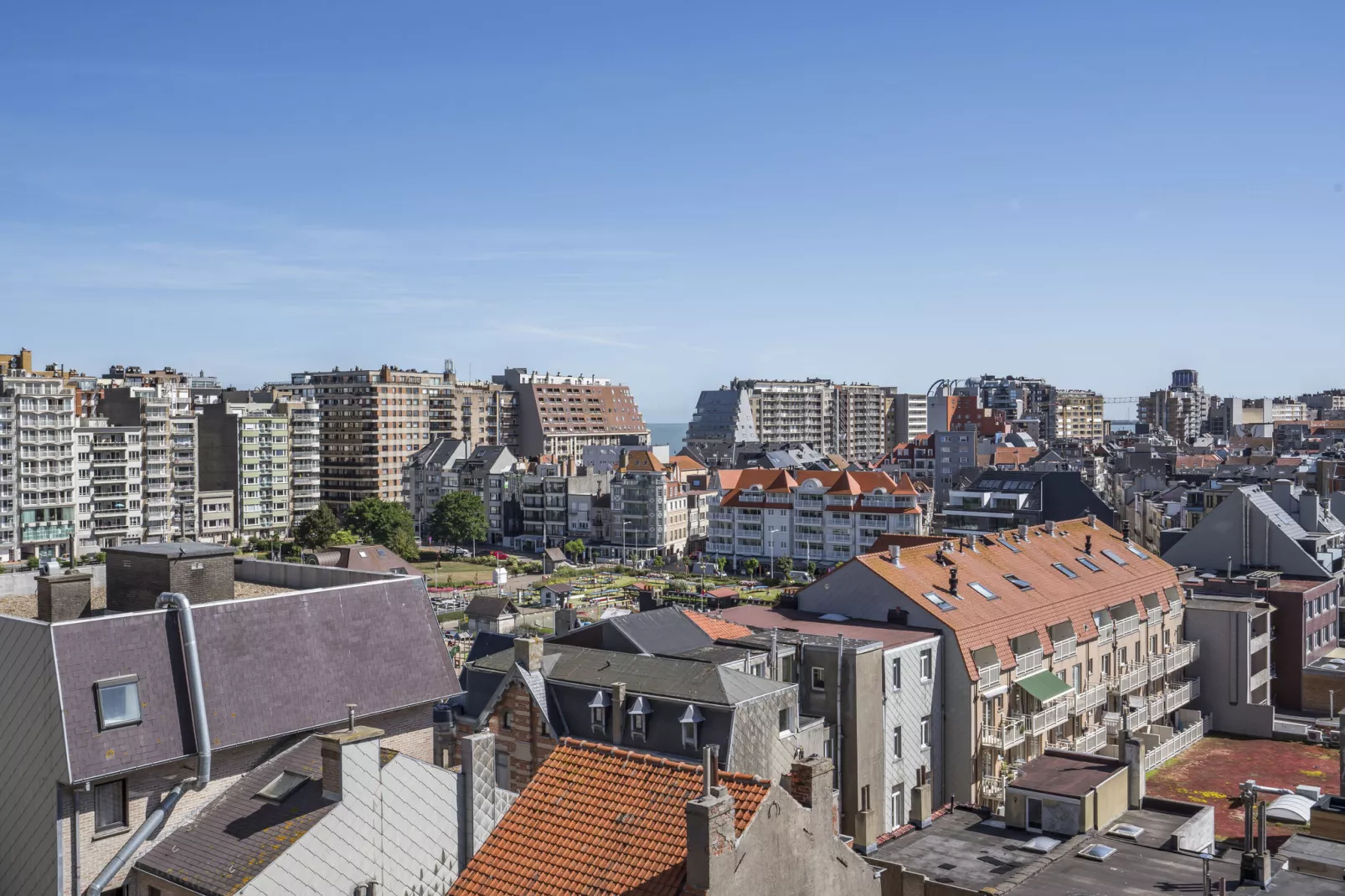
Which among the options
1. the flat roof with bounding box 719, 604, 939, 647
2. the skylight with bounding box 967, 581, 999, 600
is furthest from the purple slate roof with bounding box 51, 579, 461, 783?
the skylight with bounding box 967, 581, 999, 600

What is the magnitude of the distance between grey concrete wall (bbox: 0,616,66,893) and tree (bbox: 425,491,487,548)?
121954mm

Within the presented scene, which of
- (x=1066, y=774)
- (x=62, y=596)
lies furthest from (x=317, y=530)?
(x=1066, y=774)

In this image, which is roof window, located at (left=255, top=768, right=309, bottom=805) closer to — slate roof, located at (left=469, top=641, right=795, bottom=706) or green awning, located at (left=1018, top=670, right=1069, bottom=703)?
slate roof, located at (left=469, top=641, right=795, bottom=706)

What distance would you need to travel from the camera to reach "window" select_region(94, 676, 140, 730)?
2127 centimetres

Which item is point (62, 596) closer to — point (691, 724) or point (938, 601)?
point (691, 724)

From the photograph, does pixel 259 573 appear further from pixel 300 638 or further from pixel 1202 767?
pixel 1202 767

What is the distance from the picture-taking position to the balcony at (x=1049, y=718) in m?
45.8

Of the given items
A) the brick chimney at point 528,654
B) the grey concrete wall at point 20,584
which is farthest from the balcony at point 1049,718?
the grey concrete wall at point 20,584

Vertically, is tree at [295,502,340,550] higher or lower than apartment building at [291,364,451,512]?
lower

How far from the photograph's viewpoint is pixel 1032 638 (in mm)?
47500

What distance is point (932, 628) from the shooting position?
4484 cm

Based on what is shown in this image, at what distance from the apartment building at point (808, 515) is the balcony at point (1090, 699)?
67.9m

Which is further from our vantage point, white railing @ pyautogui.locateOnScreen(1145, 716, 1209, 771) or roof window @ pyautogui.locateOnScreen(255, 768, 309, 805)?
white railing @ pyautogui.locateOnScreen(1145, 716, 1209, 771)

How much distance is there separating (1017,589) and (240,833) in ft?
126
